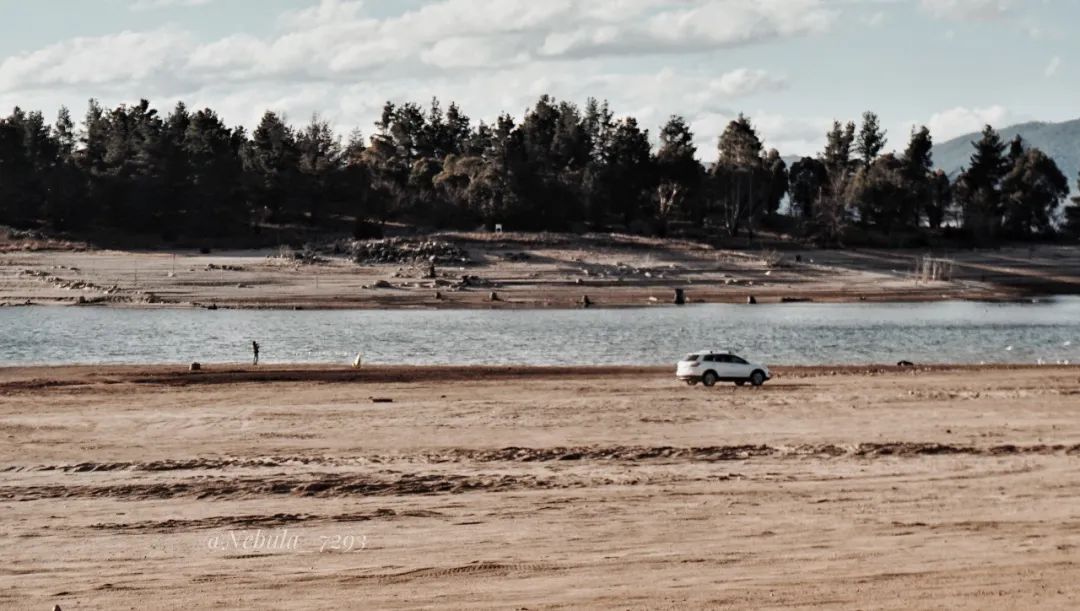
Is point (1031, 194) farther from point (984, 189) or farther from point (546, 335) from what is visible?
point (546, 335)

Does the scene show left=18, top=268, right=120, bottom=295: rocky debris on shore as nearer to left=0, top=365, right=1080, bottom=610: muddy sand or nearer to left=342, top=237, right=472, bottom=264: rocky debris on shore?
left=342, top=237, right=472, bottom=264: rocky debris on shore

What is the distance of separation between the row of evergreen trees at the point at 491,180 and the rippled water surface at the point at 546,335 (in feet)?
114

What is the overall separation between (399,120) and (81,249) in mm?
52532

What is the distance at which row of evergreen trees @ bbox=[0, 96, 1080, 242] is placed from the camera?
11144 centimetres

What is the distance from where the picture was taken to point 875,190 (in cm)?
12369

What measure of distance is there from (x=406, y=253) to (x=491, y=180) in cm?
2034

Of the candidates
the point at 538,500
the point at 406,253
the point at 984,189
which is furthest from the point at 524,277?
the point at 538,500

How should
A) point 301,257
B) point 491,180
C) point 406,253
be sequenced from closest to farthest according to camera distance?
point 301,257 → point 406,253 → point 491,180

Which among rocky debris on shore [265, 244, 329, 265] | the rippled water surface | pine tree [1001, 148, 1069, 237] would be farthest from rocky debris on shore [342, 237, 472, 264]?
pine tree [1001, 148, 1069, 237]

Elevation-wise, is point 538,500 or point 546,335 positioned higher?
point 538,500

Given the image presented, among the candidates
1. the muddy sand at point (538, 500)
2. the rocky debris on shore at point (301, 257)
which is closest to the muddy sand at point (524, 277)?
the rocky debris on shore at point (301, 257)

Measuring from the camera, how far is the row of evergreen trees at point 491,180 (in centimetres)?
11144

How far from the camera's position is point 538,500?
23.7 meters

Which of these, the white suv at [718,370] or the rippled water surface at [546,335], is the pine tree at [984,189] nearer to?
the rippled water surface at [546,335]
